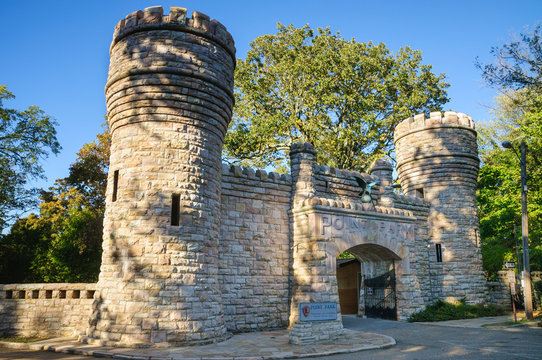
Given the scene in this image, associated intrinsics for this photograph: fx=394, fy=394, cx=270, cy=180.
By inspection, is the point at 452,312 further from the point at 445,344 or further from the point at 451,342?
the point at 445,344

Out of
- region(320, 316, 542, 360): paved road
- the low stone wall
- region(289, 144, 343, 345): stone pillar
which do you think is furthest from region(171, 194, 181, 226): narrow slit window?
region(320, 316, 542, 360): paved road

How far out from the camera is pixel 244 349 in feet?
28.0

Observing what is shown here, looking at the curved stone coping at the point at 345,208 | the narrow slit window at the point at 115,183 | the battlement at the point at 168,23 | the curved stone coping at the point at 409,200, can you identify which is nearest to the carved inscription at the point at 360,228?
the curved stone coping at the point at 345,208

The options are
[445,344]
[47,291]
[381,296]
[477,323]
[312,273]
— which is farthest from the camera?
[381,296]

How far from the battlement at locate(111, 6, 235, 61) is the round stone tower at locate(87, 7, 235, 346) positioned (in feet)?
0.09

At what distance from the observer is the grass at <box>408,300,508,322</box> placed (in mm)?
13812

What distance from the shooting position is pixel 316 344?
9531 mm

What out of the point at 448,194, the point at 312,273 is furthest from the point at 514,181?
the point at 312,273

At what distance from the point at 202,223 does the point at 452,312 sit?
10.6 m

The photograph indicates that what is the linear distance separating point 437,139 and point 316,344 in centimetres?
1122

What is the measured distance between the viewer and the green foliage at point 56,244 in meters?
18.5

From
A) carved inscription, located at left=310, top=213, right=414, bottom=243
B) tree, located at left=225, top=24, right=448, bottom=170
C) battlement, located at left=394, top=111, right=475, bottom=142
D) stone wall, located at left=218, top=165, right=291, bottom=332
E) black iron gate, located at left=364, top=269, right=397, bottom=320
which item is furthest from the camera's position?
tree, located at left=225, top=24, right=448, bottom=170

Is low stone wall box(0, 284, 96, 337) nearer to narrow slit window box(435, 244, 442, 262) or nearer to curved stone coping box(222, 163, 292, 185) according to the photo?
curved stone coping box(222, 163, 292, 185)

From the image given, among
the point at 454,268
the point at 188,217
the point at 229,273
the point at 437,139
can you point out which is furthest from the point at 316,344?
the point at 437,139
